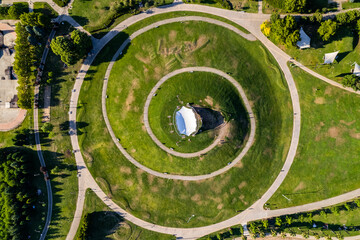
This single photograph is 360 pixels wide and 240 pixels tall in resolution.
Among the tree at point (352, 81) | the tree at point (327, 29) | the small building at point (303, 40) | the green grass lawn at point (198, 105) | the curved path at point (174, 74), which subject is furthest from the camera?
the curved path at point (174, 74)

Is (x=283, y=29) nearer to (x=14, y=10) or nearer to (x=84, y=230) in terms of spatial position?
(x=14, y=10)

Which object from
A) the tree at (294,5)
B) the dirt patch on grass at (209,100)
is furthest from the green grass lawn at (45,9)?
the tree at (294,5)

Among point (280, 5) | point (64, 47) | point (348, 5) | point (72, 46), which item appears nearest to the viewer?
point (64, 47)

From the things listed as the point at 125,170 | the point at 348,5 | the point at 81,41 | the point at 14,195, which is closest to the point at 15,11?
the point at 81,41

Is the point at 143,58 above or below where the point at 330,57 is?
above

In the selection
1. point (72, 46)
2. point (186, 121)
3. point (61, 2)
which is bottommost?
point (186, 121)

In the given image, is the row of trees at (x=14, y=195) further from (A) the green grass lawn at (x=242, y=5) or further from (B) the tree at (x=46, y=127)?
(A) the green grass lawn at (x=242, y=5)

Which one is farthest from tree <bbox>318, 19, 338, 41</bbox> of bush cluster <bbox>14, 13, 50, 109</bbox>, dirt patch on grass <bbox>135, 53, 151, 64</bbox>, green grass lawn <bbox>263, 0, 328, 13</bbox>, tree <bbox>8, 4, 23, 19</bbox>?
tree <bbox>8, 4, 23, 19</bbox>
